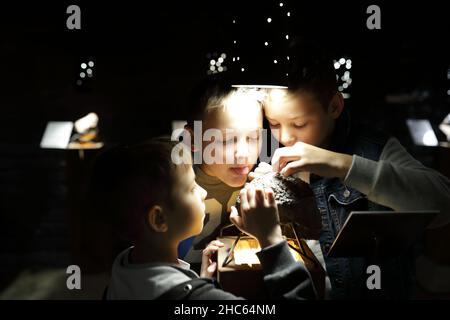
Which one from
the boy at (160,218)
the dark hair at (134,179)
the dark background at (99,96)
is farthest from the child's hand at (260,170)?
the dark background at (99,96)

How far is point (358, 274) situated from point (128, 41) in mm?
5064

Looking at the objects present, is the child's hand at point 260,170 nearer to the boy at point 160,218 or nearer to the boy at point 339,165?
the boy at point 339,165

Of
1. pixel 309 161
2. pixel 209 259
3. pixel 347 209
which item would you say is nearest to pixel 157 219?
pixel 209 259

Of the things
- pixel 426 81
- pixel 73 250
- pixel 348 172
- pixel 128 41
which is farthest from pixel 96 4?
pixel 426 81

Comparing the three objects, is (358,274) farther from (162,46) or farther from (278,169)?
(162,46)

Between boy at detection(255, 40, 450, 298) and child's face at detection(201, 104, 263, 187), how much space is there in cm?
7

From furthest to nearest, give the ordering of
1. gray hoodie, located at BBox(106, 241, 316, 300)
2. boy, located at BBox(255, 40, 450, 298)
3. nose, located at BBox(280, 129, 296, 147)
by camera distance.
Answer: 1. nose, located at BBox(280, 129, 296, 147)
2. boy, located at BBox(255, 40, 450, 298)
3. gray hoodie, located at BBox(106, 241, 316, 300)

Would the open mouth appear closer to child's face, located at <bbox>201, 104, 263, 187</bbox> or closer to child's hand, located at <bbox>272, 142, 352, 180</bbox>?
child's face, located at <bbox>201, 104, 263, 187</bbox>

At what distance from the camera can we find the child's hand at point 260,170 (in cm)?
137

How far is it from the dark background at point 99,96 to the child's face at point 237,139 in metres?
2.99

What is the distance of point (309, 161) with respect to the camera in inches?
51.2

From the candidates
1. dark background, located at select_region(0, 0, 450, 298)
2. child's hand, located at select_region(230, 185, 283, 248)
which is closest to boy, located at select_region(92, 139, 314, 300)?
child's hand, located at select_region(230, 185, 283, 248)

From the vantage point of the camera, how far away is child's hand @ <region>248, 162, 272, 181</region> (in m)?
1.37

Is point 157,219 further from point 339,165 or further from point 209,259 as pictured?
point 339,165
